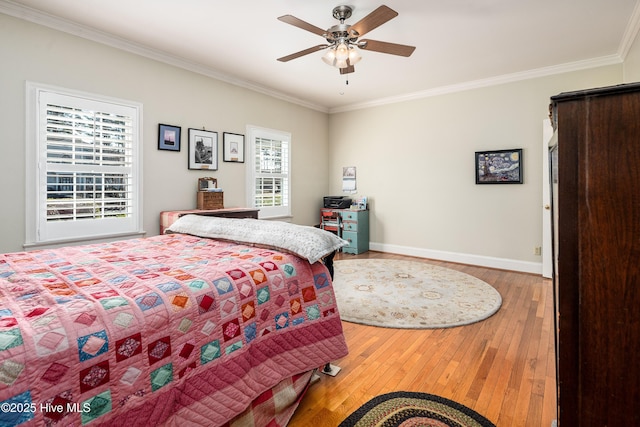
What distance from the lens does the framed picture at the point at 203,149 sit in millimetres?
4059

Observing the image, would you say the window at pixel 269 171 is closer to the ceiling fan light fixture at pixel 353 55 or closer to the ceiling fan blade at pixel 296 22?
the ceiling fan light fixture at pixel 353 55

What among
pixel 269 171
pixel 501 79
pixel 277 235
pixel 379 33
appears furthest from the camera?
pixel 269 171

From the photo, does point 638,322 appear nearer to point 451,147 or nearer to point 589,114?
point 589,114

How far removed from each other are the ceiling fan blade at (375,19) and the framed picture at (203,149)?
2.45m

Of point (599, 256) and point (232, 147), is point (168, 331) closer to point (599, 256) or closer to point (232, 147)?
point (599, 256)

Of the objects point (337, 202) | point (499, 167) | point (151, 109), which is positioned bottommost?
point (337, 202)

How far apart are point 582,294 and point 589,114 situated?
47cm

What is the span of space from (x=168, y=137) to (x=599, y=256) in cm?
405

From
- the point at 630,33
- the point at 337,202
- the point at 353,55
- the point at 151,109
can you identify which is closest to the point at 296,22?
the point at 353,55

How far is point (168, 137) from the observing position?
380cm

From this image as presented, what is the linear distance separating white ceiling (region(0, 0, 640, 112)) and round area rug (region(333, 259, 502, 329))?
269 centimetres

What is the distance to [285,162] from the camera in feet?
17.9

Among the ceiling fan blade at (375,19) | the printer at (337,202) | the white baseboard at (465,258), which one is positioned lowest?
the white baseboard at (465,258)

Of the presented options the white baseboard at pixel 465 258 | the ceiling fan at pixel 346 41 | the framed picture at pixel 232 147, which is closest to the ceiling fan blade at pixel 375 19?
the ceiling fan at pixel 346 41
